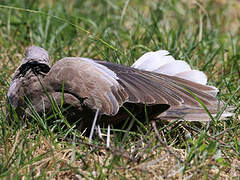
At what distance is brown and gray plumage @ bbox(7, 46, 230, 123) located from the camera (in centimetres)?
253

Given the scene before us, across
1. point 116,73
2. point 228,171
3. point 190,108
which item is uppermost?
point 116,73

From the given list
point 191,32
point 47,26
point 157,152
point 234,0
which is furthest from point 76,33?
point 234,0

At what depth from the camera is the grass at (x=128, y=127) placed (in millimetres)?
2271

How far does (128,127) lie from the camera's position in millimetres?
2619

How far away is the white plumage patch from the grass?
22 centimetres

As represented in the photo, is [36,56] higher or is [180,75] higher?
[36,56]

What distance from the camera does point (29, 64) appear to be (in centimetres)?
282

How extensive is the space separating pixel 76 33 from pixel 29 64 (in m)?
1.20

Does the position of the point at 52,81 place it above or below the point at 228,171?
above

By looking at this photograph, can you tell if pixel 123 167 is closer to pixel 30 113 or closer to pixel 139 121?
pixel 139 121

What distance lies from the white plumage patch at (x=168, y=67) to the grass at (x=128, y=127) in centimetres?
22

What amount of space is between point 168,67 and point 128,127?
739mm

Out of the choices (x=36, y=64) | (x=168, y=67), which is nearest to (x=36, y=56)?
(x=36, y=64)

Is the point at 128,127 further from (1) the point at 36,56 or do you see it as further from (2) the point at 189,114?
(1) the point at 36,56
